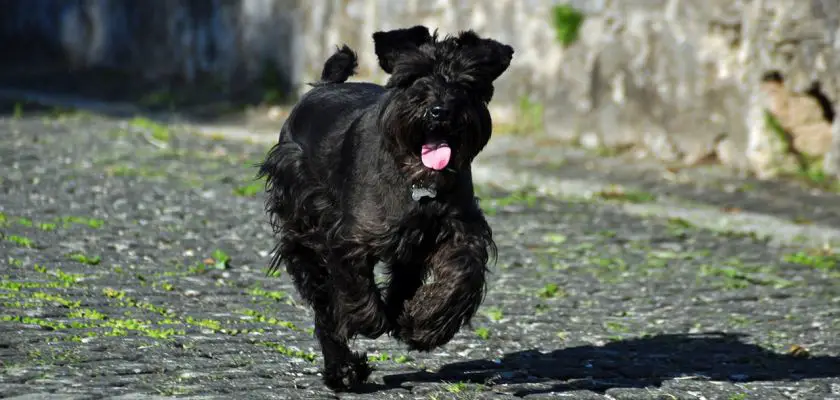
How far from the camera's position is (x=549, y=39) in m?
17.5

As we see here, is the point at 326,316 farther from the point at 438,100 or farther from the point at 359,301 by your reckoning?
the point at 438,100

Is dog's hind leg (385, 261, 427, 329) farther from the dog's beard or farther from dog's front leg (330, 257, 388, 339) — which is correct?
the dog's beard

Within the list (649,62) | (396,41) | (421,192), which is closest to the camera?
(421,192)

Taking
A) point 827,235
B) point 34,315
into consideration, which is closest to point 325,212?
point 34,315

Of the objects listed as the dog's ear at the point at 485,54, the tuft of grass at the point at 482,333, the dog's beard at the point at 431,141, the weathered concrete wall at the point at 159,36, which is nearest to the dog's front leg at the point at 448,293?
the dog's beard at the point at 431,141

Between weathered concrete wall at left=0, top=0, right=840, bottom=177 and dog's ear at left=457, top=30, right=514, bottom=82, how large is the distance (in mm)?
8627

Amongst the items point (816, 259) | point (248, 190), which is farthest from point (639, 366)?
point (248, 190)

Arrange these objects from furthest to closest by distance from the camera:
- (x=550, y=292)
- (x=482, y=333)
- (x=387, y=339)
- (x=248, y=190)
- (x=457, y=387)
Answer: (x=248, y=190) → (x=550, y=292) → (x=482, y=333) → (x=387, y=339) → (x=457, y=387)

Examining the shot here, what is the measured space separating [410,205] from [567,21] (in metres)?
11.4

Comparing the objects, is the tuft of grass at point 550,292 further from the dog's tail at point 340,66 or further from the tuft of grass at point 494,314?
the dog's tail at point 340,66

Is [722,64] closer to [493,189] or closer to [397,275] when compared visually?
→ [493,189]

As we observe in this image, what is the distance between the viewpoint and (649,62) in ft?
53.3

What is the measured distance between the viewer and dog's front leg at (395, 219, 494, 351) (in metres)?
6.02

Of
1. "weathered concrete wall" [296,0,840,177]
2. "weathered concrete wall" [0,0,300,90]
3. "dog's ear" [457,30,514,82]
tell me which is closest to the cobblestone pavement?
"dog's ear" [457,30,514,82]
